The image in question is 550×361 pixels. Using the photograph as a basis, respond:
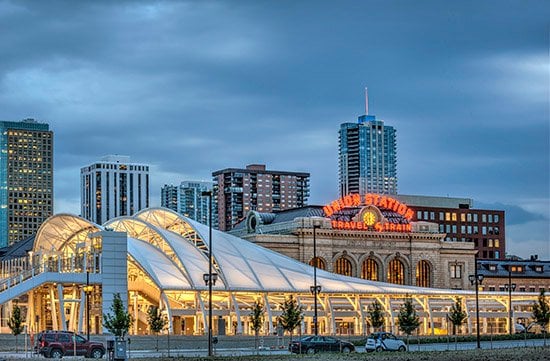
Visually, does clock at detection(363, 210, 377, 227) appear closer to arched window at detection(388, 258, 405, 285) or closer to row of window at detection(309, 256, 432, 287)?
row of window at detection(309, 256, 432, 287)

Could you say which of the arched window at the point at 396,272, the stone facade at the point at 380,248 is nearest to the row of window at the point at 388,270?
the arched window at the point at 396,272

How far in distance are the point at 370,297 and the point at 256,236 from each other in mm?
30732

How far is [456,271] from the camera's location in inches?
7466

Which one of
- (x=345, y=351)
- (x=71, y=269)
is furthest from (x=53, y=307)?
(x=345, y=351)

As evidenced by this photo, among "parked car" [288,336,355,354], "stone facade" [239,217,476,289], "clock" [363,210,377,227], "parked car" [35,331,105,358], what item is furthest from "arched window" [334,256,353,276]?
"parked car" [35,331,105,358]

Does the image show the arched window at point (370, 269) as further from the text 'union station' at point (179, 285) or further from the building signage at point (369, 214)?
the text 'union station' at point (179, 285)

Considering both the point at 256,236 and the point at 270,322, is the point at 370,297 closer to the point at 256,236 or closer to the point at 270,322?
the point at 270,322

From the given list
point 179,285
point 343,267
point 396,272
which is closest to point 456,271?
point 396,272

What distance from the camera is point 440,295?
147000 millimetres

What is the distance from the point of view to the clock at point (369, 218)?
178m

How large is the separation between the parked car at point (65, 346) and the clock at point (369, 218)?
3835 inches

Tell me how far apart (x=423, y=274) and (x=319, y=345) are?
3863 inches

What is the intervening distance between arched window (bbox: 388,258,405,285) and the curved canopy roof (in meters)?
33.0

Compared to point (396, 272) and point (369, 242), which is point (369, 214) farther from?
point (396, 272)
